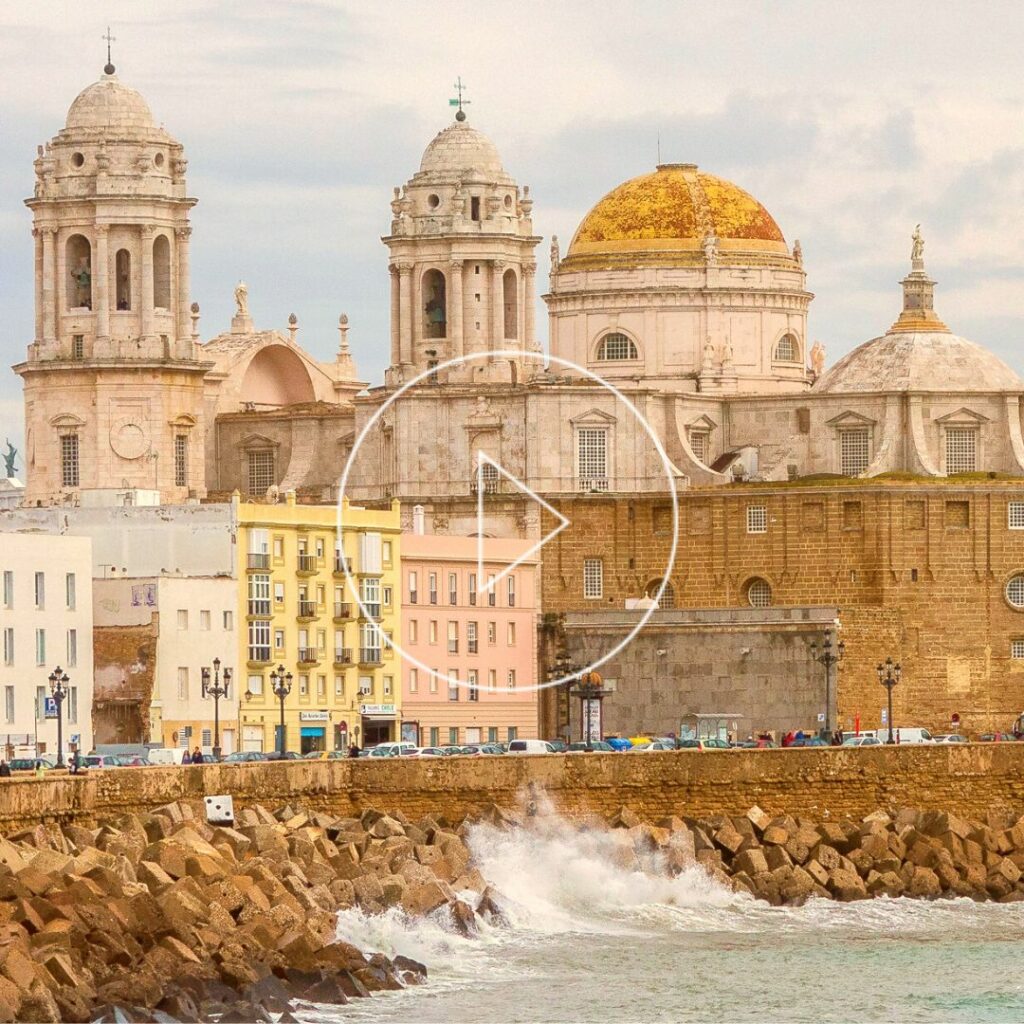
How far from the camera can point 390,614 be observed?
93938 mm

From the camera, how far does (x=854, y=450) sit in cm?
11019

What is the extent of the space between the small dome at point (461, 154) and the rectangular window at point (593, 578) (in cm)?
1095

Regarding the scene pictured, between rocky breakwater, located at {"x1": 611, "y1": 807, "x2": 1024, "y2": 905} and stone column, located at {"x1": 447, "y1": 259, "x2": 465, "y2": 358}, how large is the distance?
40.8m

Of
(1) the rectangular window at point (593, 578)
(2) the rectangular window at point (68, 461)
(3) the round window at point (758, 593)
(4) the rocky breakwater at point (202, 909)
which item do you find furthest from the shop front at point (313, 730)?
(4) the rocky breakwater at point (202, 909)

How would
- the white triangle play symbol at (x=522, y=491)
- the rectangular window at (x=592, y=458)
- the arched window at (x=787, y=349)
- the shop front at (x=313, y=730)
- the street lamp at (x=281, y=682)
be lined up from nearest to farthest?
1. the street lamp at (x=281, y=682)
2. the shop front at (x=313, y=730)
3. the white triangle play symbol at (x=522, y=491)
4. the rectangular window at (x=592, y=458)
5. the arched window at (x=787, y=349)

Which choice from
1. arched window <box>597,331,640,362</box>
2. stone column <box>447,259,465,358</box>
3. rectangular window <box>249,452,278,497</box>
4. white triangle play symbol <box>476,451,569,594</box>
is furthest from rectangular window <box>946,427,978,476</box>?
rectangular window <box>249,452,278,497</box>

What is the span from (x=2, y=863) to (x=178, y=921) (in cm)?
284

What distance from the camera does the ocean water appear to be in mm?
54719

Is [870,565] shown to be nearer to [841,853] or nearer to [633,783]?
[633,783]

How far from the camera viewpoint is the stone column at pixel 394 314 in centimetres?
A: 10875

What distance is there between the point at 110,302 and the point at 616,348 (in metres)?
18.9

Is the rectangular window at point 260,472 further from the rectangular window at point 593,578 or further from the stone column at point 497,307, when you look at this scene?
the rectangular window at point 593,578

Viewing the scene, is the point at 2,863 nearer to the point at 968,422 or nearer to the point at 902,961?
the point at 902,961

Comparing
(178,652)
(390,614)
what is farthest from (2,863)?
(390,614)
